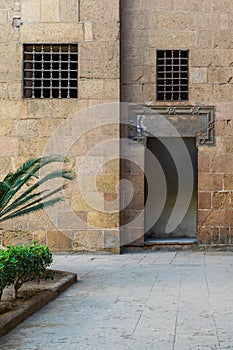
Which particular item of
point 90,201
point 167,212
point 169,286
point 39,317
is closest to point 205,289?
point 169,286

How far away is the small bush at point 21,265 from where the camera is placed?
5.53m

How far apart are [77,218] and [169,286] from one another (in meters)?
4.30

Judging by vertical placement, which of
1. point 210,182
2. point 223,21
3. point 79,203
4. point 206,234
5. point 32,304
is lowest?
point 206,234

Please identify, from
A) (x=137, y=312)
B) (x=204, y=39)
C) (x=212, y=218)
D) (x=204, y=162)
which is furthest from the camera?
(x=204, y=39)

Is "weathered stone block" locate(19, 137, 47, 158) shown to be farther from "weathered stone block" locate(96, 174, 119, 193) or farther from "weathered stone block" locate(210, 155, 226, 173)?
"weathered stone block" locate(210, 155, 226, 173)

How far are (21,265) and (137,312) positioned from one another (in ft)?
4.53

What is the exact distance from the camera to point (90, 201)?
11219 mm

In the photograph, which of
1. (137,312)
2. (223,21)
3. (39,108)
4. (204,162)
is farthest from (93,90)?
(137,312)

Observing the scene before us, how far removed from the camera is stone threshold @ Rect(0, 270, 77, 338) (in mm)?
4906

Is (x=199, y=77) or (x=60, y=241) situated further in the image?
(x=199, y=77)

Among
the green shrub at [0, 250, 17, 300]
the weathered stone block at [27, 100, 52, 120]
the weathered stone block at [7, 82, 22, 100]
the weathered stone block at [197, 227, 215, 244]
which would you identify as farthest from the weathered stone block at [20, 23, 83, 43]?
the green shrub at [0, 250, 17, 300]

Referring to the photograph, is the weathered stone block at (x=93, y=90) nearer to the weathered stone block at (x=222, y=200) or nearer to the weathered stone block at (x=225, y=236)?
the weathered stone block at (x=222, y=200)

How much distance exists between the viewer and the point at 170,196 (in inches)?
532

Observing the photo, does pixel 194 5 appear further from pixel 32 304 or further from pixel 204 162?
pixel 32 304
